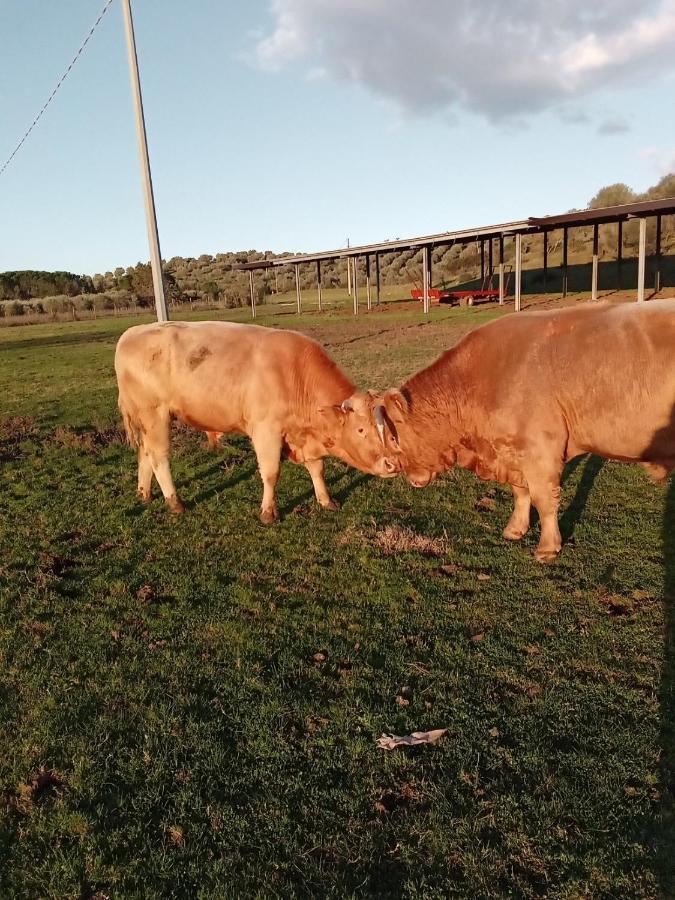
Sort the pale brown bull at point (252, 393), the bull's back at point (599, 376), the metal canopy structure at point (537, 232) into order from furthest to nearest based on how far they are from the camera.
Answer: the metal canopy structure at point (537, 232) < the pale brown bull at point (252, 393) < the bull's back at point (599, 376)

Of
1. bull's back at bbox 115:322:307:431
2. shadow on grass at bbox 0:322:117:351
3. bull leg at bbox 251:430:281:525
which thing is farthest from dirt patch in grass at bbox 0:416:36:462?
shadow on grass at bbox 0:322:117:351

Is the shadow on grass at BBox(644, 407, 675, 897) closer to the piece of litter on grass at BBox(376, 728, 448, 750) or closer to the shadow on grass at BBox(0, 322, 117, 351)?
the piece of litter on grass at BBox(376, 728, 448, 750)

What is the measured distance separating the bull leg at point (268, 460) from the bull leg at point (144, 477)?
64.6 inches

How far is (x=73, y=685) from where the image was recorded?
159 inches

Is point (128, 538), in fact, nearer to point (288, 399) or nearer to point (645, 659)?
point (288, 399)

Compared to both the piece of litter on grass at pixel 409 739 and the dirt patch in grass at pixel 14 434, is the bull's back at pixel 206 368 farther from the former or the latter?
the piece of litter on grass at pixel 409 739

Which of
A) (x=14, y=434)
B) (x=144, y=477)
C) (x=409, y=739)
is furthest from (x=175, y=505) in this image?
(x=14, y=434)

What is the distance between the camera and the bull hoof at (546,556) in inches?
217

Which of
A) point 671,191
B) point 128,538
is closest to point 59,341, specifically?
point 128,538

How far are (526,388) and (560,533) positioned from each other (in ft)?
5.09

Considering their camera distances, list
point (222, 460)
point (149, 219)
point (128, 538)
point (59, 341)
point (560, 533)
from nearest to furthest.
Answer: point (560, 533) → point (128, 538) → point (222, 460) → point (149, 219) → point (59, 341)

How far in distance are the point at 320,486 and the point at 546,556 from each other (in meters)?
2.86

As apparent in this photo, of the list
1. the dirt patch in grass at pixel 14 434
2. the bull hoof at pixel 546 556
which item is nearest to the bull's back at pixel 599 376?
the bull hoof at pixel 546 556

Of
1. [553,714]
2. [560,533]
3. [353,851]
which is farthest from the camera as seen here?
[560,533]
